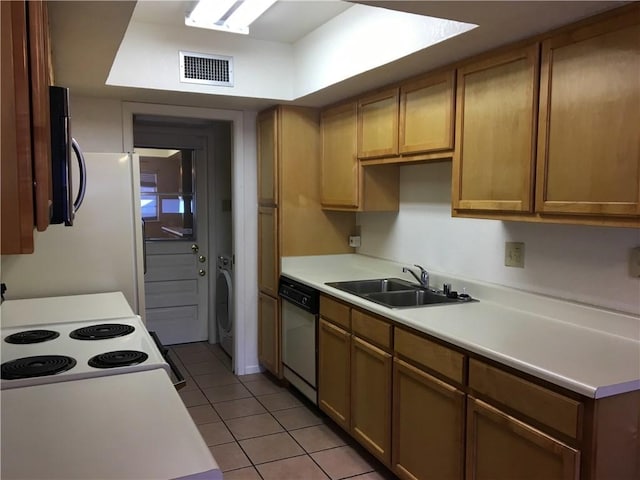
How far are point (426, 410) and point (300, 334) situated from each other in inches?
55.2

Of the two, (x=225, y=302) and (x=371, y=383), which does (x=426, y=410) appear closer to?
(x=371, y=383)

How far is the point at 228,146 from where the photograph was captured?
4805 mm

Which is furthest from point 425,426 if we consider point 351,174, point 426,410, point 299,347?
point 351,174

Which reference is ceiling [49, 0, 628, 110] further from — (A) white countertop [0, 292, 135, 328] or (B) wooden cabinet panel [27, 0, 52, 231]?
(A) white countertop [0, 292, 135, 328]

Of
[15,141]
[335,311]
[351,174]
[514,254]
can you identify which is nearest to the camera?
[15,141]

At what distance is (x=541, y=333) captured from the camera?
2.03 metres

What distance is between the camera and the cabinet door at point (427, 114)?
2.46 meters

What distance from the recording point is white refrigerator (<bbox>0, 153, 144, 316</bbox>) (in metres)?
2.89

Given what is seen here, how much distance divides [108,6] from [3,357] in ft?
4.33

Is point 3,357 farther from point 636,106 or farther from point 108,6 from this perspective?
point 636,106

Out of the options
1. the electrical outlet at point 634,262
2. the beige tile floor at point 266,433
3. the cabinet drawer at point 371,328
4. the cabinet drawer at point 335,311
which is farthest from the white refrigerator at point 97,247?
the electrical outlet at point 634,262

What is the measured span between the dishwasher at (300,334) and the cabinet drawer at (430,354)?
3.07 feet

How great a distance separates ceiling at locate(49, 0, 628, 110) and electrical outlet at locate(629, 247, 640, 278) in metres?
0.90

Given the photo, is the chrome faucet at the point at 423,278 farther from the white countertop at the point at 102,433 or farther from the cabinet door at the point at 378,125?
the white countertop at the point at 102,433
